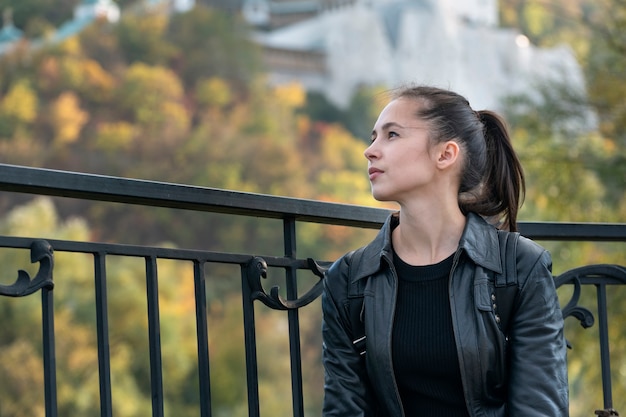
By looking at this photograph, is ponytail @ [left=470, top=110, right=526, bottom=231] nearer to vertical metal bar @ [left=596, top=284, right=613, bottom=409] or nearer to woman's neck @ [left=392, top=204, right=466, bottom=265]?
woman's neck @ [left=392, top=204, right=466, bottom=265]

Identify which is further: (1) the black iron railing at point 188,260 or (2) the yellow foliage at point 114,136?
(2) the yellow foliage at point 114,136

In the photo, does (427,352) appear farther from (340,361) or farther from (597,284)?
(597,284)

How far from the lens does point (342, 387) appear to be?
2023 mm

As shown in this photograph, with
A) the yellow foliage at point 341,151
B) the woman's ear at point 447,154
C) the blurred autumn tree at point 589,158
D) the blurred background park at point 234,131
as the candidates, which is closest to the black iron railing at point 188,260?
the woman's ear at point 447,154

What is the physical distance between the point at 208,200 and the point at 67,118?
54720mm

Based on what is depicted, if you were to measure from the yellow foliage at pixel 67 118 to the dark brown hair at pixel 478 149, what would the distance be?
174ft

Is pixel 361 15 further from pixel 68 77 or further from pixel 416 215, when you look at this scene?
pixel 416 215

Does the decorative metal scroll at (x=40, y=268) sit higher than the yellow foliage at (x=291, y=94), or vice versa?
the yellow foliage at (x=291, y=94)

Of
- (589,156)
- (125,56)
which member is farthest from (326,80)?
(589,156)

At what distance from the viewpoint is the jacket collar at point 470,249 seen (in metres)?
1.99

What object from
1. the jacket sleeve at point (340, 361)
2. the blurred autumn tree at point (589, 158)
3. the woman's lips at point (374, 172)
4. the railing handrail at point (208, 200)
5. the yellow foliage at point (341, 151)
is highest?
the yellow foliage at point (341, 151)

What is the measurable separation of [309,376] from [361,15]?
37.4 meters

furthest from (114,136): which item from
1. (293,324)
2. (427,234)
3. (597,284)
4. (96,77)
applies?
(427,234)

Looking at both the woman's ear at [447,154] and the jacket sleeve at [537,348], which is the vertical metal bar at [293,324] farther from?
the jacket sleeve at [537,348]
